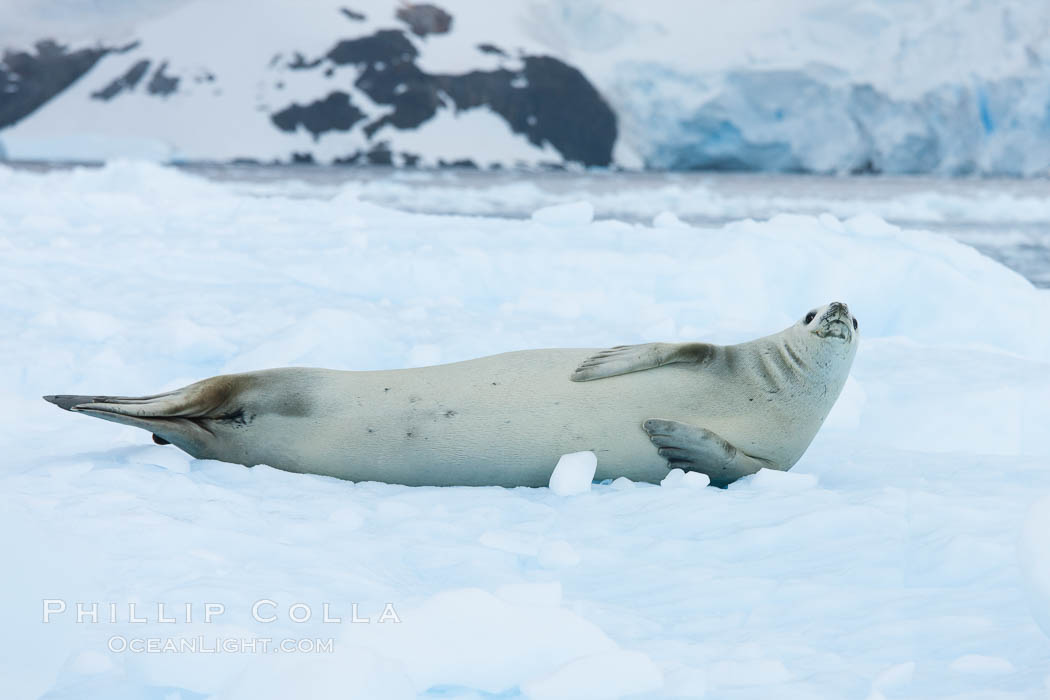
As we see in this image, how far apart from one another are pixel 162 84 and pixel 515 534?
47.5 metres

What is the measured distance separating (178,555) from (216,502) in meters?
0.39

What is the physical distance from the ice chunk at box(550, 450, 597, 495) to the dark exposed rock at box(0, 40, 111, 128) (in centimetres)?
5210

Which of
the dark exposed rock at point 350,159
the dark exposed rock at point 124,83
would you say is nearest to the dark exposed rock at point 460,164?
the dark exposed rock at point 350,159

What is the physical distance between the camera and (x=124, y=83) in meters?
46.3

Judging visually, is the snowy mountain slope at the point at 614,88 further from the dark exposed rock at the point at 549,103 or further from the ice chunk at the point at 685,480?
the ice chunk at the point at 685,480

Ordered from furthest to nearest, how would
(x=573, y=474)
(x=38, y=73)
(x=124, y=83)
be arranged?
1. (x=38, y=73)
2. (x=124, y=83)
3. (x=573, y=474)

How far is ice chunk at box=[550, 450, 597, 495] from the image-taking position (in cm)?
242

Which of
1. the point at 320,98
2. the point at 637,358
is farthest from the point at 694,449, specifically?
the point at 320,98

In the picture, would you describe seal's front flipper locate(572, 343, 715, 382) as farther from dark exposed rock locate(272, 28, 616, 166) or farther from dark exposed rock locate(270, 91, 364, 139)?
dark exposed rock locate(270, 91, 364, 139)

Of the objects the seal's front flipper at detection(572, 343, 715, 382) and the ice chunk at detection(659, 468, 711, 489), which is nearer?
the ice chunk at detection(659, 468, 711, 489)

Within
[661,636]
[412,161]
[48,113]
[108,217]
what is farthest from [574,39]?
[661,636]

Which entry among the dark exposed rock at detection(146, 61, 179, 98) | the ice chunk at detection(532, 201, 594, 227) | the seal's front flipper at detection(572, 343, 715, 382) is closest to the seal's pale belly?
the seal's front flipper at detection(572, 343, 715, 382)

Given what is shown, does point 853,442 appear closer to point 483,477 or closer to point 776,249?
point 483,477

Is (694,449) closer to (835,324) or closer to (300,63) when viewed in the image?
(835,324)
